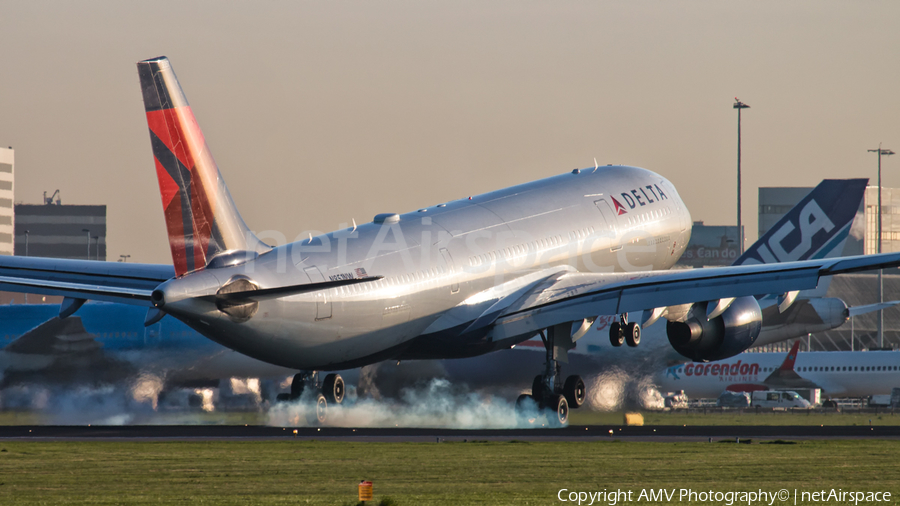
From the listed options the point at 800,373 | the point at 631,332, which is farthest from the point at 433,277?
the point at 800,373

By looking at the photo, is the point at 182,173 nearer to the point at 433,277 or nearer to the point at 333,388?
the point at 433,277

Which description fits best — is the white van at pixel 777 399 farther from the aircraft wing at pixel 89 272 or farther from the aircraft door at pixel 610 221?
the aircraft wing at pixel 89 272

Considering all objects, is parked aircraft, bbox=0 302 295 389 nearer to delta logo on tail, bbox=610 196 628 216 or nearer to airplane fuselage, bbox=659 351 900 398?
delta logo on tail, bbox=610 196 628 216

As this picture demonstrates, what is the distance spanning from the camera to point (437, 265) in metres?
36.3

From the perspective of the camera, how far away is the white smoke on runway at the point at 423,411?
3962cm

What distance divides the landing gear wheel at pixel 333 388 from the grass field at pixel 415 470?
21.0 ft

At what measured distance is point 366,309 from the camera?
1296 inches

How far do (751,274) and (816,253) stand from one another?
64.7ft

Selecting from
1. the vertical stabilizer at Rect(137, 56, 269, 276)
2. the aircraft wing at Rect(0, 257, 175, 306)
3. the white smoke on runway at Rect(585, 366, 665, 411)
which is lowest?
Answer: the white smoke on runway at Rect(585, 366, 665, 411)

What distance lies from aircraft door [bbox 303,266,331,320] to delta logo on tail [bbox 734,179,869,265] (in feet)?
83.8

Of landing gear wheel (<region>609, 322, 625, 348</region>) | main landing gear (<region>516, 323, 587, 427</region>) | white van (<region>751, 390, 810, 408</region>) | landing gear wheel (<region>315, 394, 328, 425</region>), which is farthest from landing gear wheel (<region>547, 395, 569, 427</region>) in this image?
white van (<region>751, 390, 810, 408</region>)

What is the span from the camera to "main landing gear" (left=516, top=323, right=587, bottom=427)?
127 ft

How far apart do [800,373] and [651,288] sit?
4266 centimetres

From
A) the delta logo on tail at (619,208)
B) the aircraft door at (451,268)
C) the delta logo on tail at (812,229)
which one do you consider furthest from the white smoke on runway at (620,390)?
the aircraft door at (451,268)
